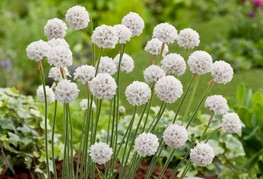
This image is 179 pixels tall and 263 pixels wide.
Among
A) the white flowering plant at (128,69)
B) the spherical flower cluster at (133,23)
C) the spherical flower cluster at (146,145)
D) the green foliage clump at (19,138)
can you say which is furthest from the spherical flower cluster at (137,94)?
the green foliage clump at (19,138)

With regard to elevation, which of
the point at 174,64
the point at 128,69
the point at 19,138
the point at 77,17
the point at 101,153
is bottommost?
the point at 19,138

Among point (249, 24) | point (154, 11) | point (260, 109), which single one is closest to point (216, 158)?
point (260, 109)

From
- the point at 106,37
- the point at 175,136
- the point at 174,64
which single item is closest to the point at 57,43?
the point at 106,37

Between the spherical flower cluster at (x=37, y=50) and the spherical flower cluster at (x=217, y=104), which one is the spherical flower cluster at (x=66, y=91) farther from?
the spherical flower cluster at (x=217, y=104)

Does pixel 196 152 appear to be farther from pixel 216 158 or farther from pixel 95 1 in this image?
pixel 95 1

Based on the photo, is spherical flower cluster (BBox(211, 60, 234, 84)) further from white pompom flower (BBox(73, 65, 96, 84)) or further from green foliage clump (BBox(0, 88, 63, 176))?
green foliage clump (BBox(0, 88, 63, 176))

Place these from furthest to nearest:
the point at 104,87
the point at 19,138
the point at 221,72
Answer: the point at 19,138 < the point at 221,72 < the point at 104,87

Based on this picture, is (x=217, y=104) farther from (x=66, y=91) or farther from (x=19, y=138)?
(x=19, y=138)

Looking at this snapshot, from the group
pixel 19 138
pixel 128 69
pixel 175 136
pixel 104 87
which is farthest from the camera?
pixel 19 138
